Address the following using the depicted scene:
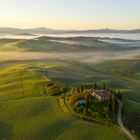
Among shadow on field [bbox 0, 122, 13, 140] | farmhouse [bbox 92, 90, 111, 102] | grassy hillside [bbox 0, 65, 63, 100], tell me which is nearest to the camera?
shadow on field [bbox 0, 122, 13, 140]

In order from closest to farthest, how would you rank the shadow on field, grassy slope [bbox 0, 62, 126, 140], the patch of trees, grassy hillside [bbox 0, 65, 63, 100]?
grassy slope [bbox 0, 62, 126, 140], the shadow on field, the patch of trees, grassy hillside [bbox 0, 65, 63, 100]

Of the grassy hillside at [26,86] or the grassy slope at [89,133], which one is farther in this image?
the grassy hillside at [26,86]

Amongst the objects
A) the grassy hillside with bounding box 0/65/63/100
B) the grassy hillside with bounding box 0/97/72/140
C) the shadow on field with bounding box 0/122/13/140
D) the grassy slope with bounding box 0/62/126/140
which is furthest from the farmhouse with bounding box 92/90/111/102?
the shadow on field with bounding box 0/122/13/140

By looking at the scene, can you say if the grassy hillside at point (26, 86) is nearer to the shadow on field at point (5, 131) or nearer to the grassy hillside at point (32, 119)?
the grassy hillside at point (32, 119)

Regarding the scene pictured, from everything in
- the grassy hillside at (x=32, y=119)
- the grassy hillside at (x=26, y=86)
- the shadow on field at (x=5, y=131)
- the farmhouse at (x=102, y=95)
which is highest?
the farmhouse at (x=102, y=95)

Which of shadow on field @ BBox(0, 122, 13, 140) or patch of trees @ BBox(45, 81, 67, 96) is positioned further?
patch of trees @ BBox(45, 81, 67, 96)

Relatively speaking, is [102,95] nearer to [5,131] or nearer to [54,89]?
[54,89]

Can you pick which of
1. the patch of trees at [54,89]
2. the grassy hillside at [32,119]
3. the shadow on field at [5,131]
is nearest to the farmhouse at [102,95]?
the grassy hillside at [32,119]

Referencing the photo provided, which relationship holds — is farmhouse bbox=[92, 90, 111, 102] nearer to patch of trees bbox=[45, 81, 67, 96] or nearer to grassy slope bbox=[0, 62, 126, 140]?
grassy slope bbox=[0, 62, 126, 140]
